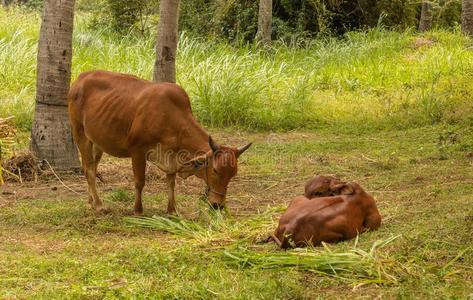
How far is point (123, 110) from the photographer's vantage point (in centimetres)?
802

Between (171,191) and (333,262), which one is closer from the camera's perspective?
(333,262)

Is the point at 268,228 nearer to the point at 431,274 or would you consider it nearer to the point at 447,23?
the point at 431,274

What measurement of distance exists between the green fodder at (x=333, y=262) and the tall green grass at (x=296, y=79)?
6.64m

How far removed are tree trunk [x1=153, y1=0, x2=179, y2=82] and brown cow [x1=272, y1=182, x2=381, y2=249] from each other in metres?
5.08

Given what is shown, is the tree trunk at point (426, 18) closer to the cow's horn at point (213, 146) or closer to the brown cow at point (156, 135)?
the brown cow at point (156, 135)

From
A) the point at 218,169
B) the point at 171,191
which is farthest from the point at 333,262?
the point at 171,191

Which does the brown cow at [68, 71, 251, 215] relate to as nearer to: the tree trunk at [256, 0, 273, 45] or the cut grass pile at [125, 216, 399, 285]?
the cut grass pile at [125, 216, 399, 285]

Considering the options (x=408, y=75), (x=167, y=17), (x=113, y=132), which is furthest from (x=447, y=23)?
(x=113, y=132)

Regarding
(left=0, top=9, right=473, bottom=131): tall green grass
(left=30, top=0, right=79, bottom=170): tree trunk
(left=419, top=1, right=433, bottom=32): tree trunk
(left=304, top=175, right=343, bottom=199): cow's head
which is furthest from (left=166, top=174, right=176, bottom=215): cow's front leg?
(left=419, top=1, right=433, bottom=32): tree trunk

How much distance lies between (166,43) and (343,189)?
207 inches

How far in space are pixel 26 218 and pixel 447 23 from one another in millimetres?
20976

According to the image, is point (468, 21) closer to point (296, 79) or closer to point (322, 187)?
point (296, 79)

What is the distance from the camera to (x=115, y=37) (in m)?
19.2

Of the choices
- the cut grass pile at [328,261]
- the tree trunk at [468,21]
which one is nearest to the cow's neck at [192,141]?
the cut grass pile at [328,261]
